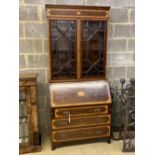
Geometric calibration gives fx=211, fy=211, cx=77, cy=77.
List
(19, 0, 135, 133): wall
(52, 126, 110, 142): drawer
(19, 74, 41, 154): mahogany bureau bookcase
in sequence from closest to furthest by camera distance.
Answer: (19, 74, 41, 154): mahogany bureau bookcase < (52, 126, 110, 142): drawer < (19, 0, 135, 133): wall

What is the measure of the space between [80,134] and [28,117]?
680 millimetres

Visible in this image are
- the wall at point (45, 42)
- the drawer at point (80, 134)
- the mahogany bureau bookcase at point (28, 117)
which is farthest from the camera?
the wall at point (45, 42)

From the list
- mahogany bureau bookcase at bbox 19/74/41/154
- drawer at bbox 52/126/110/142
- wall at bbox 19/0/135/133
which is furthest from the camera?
Answer: wall at bbox 19/0/135/133

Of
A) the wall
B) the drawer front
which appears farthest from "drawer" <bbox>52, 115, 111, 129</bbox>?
the drawer front

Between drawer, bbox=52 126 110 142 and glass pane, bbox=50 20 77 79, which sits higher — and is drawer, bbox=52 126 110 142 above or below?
below

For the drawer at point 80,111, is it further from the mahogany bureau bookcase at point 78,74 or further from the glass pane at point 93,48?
the glass pane at point 93,48

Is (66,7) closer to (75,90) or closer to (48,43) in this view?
(48,43)

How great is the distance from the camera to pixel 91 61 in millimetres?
2768

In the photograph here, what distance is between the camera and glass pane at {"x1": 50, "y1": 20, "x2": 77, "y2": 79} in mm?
2621

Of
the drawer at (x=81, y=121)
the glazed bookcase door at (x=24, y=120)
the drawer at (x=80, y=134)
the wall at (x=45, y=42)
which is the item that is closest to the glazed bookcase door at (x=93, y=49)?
the wall at (x=45, y=42)

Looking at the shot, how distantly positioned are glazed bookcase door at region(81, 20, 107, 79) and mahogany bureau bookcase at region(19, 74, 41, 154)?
69 cm

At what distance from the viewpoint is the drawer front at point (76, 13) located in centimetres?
251

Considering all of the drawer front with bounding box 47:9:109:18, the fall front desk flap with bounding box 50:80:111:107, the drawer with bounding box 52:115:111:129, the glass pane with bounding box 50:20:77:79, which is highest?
the drawer front with bounding box 47:9:109:18

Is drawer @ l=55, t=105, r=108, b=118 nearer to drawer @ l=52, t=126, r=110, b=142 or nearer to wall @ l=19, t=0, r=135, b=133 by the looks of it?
drawer @ l=52, t=126, r=110, b=142
